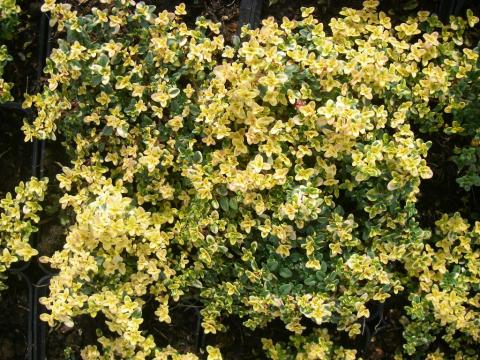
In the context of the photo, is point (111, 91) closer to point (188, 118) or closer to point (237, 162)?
point (188, 118)

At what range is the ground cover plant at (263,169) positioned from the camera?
2.34 m

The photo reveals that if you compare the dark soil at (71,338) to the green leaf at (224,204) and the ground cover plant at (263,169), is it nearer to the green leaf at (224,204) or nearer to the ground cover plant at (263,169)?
the ground cover plant at (263,169)

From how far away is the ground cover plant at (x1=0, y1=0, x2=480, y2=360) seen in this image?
234cm

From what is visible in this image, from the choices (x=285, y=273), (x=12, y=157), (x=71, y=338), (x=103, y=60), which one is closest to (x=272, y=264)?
(x=285, y=273)

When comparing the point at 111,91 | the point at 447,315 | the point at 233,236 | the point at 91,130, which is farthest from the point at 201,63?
the point at 447,315

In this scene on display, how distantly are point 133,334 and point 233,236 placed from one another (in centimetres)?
58

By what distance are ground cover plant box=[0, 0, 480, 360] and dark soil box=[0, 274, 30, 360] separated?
45 centimetres

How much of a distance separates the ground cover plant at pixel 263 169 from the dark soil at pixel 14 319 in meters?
0.45

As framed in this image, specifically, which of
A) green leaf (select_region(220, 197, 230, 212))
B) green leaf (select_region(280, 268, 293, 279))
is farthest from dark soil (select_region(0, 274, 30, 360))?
green leaf (select_region(280, 268, 293, 279))

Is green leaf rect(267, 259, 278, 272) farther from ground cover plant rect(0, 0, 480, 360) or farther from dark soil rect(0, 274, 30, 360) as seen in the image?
dark soil rect(0, 274, 30, 360)

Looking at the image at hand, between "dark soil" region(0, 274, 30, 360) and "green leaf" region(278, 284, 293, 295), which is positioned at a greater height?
"green leaf" region(278, 284, 293, 295)

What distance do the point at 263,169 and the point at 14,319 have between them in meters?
1.65

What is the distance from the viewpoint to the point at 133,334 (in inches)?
96.0

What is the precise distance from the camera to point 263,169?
2365 mm
